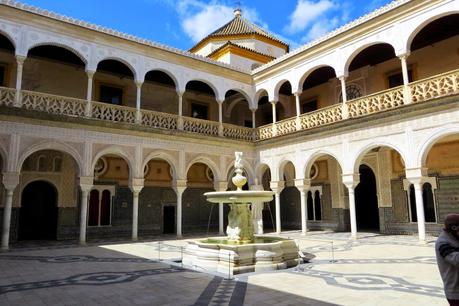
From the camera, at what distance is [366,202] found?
1562cm

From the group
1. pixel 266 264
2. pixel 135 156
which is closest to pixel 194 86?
pixel 135 156

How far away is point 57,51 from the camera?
12586 millimetres

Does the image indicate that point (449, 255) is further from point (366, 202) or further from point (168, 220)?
point (168, 220)

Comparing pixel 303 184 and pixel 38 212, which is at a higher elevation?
pixel 303 184

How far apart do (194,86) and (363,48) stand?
742 centimetres

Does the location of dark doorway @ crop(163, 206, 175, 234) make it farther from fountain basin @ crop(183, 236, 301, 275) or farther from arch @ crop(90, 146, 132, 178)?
fountain basin @ crop(183, 236, 301, 275)

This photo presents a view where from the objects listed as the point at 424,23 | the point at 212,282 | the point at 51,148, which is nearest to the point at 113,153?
the point at 51,148

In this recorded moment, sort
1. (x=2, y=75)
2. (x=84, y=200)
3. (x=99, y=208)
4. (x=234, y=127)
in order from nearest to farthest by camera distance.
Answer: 1. (x=84, y=200)
2. (x=2, y=75)
3. (x=99, y=208)
4. (x=234, y=127)

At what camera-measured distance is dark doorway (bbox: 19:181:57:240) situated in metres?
12.8

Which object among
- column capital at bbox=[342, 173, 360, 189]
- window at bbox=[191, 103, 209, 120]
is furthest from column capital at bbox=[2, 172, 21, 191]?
column capital at bbox=[342, 173, 360, 189]

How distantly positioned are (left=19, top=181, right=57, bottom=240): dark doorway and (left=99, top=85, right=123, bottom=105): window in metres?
3.86

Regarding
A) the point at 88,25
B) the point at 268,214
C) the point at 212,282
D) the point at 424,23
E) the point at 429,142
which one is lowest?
the point at 212,282

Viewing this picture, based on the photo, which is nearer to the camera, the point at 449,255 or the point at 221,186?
the point at 449,255

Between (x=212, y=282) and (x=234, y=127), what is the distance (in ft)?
34.0
